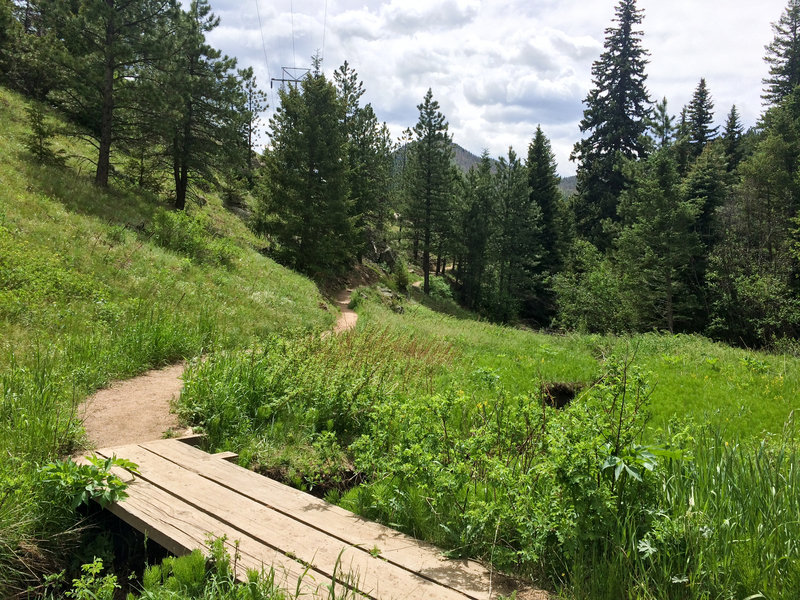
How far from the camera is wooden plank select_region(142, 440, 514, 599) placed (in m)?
2.78

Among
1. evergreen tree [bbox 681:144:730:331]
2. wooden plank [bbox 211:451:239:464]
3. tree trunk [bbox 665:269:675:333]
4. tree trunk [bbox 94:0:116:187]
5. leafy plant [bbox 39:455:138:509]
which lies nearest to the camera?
leafy plant [bbox 39:455:138:509]

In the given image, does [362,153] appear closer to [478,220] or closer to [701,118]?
[478,220]

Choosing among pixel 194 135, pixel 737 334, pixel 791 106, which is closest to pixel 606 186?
pixel 791 106

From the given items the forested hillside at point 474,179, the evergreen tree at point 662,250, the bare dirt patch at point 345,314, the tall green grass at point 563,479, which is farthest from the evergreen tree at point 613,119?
the tall green grass at point 563,479

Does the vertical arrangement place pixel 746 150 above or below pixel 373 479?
above

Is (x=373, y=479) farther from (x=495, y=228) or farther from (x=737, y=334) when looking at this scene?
(x=495, y=228)

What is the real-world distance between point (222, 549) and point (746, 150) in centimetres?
4997

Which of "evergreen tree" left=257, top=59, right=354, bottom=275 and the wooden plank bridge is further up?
"evergreen tree" left=257, top=59, right=354, bottom=275

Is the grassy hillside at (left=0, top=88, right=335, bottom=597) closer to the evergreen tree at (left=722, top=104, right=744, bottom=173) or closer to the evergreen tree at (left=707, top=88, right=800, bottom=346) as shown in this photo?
the evergreen tree at (left=707, top=88, right=800, bottom=346)

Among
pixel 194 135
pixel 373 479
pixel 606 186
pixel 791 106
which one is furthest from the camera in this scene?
pixel 606 186

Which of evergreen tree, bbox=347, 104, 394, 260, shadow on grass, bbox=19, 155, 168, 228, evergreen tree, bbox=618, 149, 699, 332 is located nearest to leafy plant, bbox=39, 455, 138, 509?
shadow on grass, bbox=19, 155, 168, 228

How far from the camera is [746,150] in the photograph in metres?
38.5

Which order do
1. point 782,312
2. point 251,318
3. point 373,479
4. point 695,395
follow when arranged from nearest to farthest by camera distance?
point 373,479
point 695,395
point 251,318
point 782,312

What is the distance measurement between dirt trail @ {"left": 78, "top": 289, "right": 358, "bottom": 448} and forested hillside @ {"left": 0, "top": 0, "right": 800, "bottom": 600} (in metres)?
0.31
